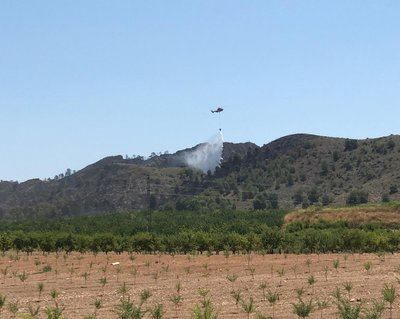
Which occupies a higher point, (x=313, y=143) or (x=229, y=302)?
(x=313, y=143)

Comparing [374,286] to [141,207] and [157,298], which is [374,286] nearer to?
[157,298]

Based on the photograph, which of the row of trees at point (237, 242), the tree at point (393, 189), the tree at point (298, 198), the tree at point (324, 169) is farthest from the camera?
the tree at point (324, 169)

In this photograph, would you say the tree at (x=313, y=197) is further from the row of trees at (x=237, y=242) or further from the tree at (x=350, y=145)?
the row of trees at (x=237, y=242)

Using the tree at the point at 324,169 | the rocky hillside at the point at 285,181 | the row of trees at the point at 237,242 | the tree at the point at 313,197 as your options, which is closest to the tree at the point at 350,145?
the rocky hillside at the point at 285,181

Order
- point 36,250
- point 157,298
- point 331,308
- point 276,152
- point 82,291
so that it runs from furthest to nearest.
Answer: point 276,152
point 36,250
point 82,291
point 157,298
point 331,308

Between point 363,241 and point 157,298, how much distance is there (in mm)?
29770

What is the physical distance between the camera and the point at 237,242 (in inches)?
1954

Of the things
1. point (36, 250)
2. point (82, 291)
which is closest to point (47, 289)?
point (82, 291)

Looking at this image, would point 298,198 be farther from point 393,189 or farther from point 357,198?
point 393,189

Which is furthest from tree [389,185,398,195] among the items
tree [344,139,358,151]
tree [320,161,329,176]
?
tree [344,139,358,151]

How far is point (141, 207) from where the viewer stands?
186 metres

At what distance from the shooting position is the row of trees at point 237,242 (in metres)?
47.7

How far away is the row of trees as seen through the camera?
1876 inches

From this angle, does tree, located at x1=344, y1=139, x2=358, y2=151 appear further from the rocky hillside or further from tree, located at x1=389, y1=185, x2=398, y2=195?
tree, located at x1=389, y1=185, x2=398, y2=195
